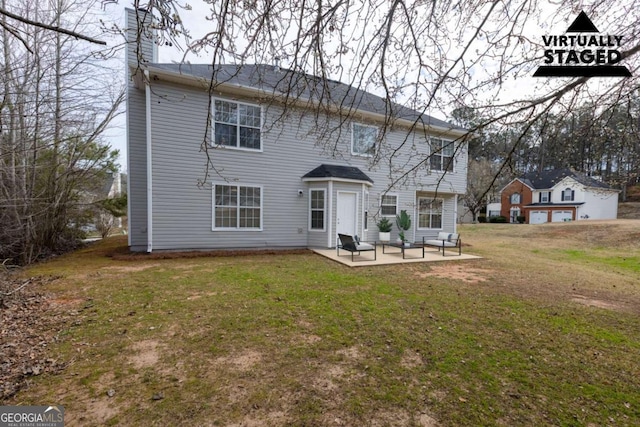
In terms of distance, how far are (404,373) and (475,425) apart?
775 mm

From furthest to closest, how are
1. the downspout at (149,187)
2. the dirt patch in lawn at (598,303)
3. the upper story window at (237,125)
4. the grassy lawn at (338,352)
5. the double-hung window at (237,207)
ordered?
the double-hung window at (237,207) → the upper story window at (237,125) → the downspout at (149,187) → the dirt patch in lawn at (598,303) → the grassy lawn at (338,352)

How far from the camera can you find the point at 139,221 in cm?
967

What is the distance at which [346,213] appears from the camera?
11242mm

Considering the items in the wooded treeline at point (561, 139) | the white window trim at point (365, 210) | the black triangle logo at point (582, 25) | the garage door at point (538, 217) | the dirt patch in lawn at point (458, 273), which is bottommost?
the dirt patch in lawn at point (458, 273)

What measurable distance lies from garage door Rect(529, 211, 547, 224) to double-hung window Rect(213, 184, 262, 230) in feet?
120

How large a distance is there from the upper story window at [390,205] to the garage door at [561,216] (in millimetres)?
29805

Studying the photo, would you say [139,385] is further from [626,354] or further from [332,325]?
[626,354]

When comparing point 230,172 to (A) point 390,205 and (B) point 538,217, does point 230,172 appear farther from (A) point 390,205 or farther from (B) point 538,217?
(B) point 538,217

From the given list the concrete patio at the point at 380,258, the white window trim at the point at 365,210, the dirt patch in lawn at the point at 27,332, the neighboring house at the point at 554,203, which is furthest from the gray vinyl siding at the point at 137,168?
the neighboring house at the point at 554,203

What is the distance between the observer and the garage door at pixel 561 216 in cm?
3055

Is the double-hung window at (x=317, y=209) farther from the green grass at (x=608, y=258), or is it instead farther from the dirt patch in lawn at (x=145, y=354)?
the green grass at (x=608, y=258)

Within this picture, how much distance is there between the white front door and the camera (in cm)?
1101

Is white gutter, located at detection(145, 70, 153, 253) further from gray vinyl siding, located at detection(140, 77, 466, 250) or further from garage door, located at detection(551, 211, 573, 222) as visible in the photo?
garage door, located at detection(551, 211, 573, 222)

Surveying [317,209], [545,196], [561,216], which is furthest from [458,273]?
[545,196]
